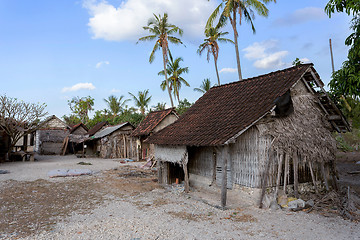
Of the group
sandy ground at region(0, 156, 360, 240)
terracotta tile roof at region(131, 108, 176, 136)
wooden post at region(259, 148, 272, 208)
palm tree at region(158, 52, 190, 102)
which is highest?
palm tree at region(158, 52, 190, 102)

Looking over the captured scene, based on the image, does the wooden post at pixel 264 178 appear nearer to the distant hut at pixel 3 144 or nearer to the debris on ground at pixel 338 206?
the debris on ground at pixel 338 206

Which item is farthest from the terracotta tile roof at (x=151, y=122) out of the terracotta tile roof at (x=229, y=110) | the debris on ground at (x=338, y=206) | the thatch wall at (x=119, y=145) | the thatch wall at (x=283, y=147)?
the debris on ground at (x=338, y=206)

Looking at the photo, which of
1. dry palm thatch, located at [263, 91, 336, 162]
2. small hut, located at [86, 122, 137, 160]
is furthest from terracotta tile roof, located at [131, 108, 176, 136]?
dry palm thatch, located at [263, 91, 336, 162]

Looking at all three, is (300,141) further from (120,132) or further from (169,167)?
(120,132)

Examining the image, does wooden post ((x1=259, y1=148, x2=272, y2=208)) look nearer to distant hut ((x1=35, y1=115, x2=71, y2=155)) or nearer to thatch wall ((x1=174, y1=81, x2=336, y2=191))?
thatch wall ((x1=174, y1=81, x2=336, y2=191))

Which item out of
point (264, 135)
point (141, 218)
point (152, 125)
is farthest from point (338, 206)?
point (152, 125)

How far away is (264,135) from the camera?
891 centimetres

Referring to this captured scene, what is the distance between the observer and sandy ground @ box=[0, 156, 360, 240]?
649 cm

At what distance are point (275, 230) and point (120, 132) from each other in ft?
72.2

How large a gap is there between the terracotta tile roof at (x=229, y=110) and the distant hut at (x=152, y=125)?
10471 mm

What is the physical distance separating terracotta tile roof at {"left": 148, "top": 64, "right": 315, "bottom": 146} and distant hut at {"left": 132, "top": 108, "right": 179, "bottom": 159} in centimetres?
1047

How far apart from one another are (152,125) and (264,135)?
1545 centimetres

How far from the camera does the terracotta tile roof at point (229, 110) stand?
8820 millimetres

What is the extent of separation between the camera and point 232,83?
12.8 meters
